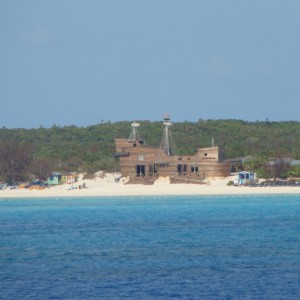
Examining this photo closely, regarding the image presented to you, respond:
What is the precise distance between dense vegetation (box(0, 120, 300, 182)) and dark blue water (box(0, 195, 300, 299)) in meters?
24.9

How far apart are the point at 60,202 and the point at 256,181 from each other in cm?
1707

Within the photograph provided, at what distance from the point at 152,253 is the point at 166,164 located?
46.8m

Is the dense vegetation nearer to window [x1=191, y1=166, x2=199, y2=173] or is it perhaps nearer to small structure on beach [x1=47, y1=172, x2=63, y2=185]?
small structure on beach [x1=47, y1=172, x2=63, y2=185]

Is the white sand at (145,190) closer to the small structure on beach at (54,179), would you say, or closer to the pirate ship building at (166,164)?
the pirate ship building at (166,164)

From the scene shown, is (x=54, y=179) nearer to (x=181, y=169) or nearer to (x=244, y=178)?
(x=181, y=169)

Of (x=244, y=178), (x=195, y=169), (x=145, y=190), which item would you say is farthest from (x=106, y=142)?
(x=244, y=178)

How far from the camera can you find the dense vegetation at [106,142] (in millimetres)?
91625

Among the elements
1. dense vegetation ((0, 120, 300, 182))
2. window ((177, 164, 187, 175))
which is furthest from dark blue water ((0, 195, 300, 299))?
dense vegetation ((0, 120, 300, 182))

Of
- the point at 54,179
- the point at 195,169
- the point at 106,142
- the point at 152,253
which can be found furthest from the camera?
the point at 106,142

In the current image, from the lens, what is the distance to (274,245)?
40781mm

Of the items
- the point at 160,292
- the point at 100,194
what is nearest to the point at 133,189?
the point at 100,194

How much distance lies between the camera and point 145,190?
84000 mm

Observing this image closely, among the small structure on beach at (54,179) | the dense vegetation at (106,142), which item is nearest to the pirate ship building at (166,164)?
the dense vegetation at (106,142)

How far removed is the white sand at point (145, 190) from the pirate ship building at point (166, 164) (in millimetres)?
669
